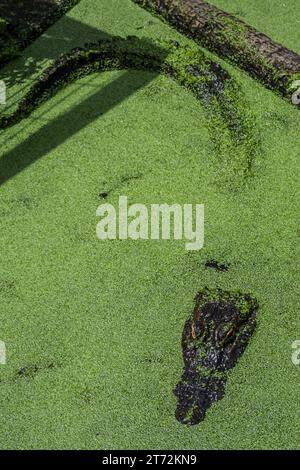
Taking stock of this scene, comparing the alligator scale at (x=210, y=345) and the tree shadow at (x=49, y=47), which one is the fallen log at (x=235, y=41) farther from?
the alligator scale at (x=210, y=345)

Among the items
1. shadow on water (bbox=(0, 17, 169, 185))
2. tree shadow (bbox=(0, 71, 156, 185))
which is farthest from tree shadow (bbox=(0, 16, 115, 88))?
tree shadow (bbox=(0, 71, 156, 185))

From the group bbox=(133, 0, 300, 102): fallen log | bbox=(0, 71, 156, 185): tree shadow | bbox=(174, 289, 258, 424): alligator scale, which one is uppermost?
bbox=(133, 0, 300, 102): fallen log

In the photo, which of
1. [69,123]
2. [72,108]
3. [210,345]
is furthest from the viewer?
[72,108]

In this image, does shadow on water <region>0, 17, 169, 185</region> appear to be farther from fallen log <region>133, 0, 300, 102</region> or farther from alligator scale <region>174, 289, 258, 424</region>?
alligator scale <region>174, 289, 258, 424</region>

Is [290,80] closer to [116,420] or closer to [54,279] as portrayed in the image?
[54,279]

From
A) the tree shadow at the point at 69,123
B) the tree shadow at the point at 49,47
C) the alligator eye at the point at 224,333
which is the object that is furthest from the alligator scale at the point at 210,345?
the tree shadow at the point at 49,47

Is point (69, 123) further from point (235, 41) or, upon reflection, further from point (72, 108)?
point (235, 41)

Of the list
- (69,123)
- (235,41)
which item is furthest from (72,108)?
(235,41)

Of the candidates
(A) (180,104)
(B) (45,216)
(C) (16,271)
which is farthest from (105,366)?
(A) (180,104)

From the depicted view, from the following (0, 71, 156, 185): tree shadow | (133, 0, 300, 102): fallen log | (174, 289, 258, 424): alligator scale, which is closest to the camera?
(174, 289, 258, 424): alligator scale
